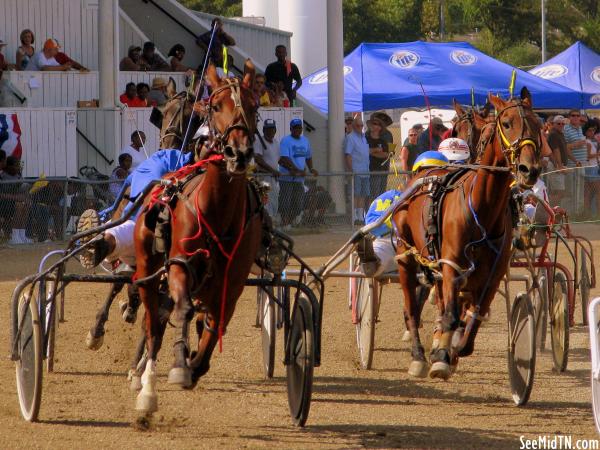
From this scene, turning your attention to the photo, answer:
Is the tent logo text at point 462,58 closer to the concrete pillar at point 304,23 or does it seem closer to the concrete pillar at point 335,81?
the concrete pillar at point 335,81

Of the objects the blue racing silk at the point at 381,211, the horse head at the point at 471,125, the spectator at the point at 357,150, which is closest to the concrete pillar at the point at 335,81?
the spectator at the point at 357,150

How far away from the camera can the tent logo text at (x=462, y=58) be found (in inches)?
923

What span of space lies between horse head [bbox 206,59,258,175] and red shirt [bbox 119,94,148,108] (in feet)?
38.4

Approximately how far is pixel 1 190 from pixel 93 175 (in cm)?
219

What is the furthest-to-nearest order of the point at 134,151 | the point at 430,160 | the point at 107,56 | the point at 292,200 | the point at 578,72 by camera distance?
the point at 578,72
the point at 107,56
the point at 292,200
the point at 134,151
the point at 430,160

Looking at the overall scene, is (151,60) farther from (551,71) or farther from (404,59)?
(551,71)

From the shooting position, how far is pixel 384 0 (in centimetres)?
5362

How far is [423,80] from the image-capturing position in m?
22.5

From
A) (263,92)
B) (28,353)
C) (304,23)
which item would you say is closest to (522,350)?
(28,353)

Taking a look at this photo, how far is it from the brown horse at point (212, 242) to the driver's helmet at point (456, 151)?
2558 mm

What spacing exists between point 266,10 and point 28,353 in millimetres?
25052

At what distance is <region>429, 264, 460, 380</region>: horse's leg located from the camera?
7340 mm

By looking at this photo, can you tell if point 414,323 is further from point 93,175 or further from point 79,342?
point 93,175

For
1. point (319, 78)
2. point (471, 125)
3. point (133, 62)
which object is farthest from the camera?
point (319, 78)
